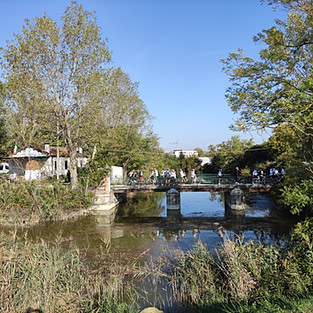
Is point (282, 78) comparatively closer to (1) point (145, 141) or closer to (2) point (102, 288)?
(2) point (102, 288)

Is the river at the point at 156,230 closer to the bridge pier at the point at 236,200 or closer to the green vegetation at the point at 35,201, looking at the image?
the bridge pier at the point at 236,200

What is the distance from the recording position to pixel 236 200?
2575cm

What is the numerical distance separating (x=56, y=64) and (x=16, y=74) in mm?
3159

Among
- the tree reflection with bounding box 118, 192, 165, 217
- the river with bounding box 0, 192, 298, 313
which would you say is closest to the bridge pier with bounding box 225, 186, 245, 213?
the river with bounding box 0, 192, 298, 313

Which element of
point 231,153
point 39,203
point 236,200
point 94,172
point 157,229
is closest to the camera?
point 157,229

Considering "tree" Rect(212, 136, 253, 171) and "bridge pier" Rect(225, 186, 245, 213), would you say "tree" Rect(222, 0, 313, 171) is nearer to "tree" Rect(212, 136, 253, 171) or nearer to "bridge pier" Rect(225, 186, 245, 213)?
"bridge pier" Rect(225, 186, 245, 213)

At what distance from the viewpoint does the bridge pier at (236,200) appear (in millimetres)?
25594

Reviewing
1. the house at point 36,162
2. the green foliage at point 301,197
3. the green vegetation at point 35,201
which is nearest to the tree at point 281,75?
the green foliage at point 301,197

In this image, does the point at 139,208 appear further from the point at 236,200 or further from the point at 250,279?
the point at 250,279

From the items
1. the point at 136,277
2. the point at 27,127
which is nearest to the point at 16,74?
the point at 27,127

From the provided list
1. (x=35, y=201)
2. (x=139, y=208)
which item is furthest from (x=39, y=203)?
(x=139, y=208)

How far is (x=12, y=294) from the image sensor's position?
23.2ft

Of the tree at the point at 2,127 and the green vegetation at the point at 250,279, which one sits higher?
the tree at the point at 2,127

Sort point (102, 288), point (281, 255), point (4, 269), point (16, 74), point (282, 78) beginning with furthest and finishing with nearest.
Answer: point (16, 74), point (282, 78), point (281, 255), point (102, 288), point (4, 269)
